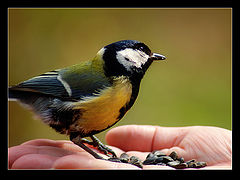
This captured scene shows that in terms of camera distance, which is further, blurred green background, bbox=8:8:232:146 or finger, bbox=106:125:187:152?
finger, bbox=106:125:187:152

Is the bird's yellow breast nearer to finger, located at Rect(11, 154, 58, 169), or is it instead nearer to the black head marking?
the black head marking

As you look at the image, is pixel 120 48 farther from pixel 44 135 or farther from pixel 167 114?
pixel 167 114

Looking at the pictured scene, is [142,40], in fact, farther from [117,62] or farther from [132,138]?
[132,138]

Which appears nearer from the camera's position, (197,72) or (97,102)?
(97,102)

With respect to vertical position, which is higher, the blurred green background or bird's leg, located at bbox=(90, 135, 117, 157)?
the blurred green background

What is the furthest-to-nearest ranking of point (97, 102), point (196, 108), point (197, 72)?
point (196, 108), point (197, 72), point (97, 102)

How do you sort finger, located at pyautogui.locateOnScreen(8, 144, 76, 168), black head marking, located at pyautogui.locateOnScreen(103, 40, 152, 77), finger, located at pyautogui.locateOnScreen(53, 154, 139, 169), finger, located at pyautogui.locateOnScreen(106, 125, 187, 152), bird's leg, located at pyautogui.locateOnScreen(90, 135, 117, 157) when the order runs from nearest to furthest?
finger, located at pyautogui.locateOnScreen(53, 154, 139, 169), finger, located at pyautogui.locateOnScreen(8, 144, 76, 168), black head marking, located at pyautogui.locateOnScreen(103, 40, 152, 77), bird's leg, located at pyautogui.locateOnScreen(90, 135, 117, 157), finger, located at pyautogui.locateOnScreen(106, 125, 187, 152)

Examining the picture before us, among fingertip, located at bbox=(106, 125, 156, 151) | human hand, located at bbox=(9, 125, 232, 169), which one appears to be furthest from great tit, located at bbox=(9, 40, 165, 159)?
fingertip, located at bbox=(106, 125, 156, 151)

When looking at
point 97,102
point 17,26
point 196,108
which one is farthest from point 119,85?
point 196,108
